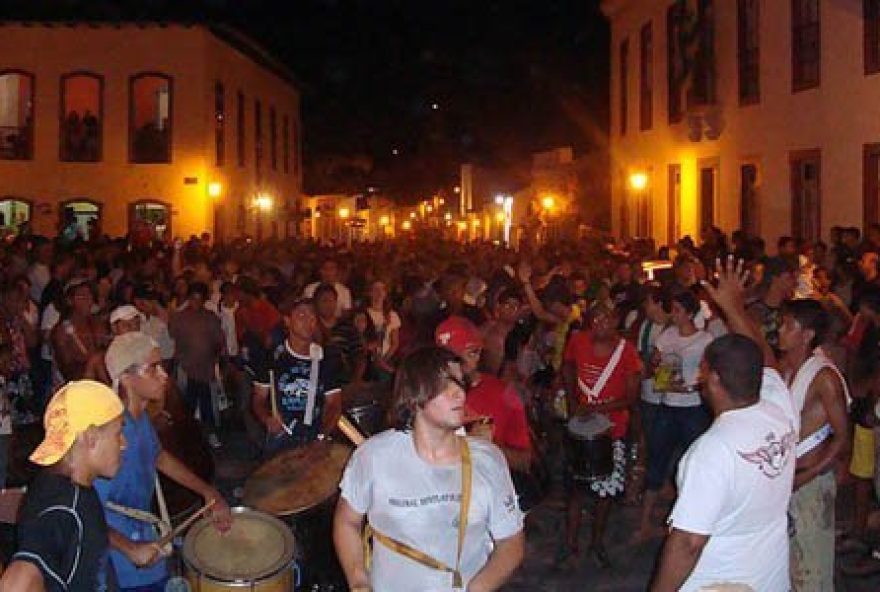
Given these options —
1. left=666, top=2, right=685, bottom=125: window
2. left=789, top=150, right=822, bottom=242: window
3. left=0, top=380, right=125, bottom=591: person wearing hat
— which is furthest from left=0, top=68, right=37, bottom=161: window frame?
left=0, top=380, right=125, bottom=591: person wearing hat

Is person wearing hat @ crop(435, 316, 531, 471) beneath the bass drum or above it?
above

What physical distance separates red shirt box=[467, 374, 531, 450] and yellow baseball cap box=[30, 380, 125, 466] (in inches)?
92.9

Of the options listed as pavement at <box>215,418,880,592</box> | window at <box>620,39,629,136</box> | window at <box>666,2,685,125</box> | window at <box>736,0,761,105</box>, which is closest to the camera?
pavement at <box>215,418,880,592</box>

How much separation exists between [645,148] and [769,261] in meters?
18.7

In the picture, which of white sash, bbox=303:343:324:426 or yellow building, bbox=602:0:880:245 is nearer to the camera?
white sash, bbox=303:343:324:426

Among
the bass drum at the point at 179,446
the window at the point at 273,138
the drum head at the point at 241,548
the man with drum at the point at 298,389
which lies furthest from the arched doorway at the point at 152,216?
the drum head at the point at 241,548

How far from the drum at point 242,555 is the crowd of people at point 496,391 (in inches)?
4.7

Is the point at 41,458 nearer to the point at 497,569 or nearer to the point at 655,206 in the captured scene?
the point at 497,569

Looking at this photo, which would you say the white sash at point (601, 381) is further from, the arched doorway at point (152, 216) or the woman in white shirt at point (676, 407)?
the arched doorway at point (152, 216)

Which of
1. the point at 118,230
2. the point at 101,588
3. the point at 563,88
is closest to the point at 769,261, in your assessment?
the point at 101,588

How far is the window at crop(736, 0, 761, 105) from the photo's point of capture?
22.5m

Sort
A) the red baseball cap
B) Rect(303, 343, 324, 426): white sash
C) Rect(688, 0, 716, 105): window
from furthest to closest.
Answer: Rect(688, 0, 716, 105): window < Rect(303, 343, 324, 426): white sash < the red baseball cap

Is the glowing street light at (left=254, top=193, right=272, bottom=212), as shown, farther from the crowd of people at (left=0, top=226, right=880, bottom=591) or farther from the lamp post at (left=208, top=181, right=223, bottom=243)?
the crowd of people at (left=0, top=226, right=880, bottom=591)

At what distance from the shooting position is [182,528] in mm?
5699
